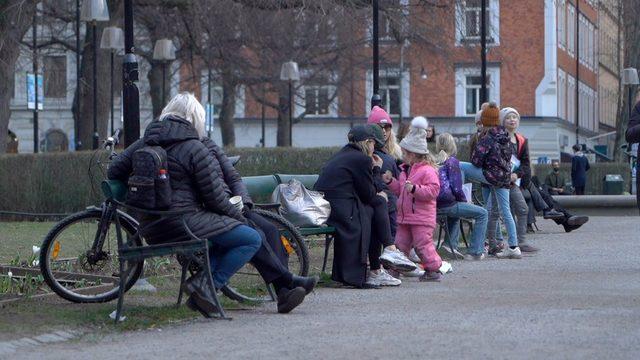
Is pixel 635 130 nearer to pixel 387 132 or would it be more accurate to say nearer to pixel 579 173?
pixel 387 132

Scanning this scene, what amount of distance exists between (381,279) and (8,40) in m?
18.8

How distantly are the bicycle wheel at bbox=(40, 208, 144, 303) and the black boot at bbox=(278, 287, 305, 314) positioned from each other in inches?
43.0

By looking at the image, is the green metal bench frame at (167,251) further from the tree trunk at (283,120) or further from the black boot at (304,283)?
the tree trunk at (283,120)

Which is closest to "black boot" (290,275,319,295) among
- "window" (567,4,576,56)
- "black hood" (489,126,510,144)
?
"black hood" (489,126,510,144)

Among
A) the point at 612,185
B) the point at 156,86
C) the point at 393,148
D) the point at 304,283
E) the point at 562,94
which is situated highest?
the point at 562,94

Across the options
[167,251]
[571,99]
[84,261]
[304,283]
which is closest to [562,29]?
[571,99]

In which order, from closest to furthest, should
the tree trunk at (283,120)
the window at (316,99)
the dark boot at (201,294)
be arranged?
1. the dark boot at (201,294)
2. the tree trunk at (283,120)
3. the window at (316,99)

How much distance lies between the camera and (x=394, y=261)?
1343 cm

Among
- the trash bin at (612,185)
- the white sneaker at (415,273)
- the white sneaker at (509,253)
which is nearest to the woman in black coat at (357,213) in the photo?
the white sneaker at (415,273)

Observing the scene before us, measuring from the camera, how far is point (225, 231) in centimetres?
1050

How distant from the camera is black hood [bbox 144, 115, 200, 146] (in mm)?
10367

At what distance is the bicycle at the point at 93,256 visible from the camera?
431 inches

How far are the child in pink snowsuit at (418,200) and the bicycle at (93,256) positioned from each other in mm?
2185

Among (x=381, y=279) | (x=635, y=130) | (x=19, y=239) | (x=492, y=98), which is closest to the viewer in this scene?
(x=381, y=279)
